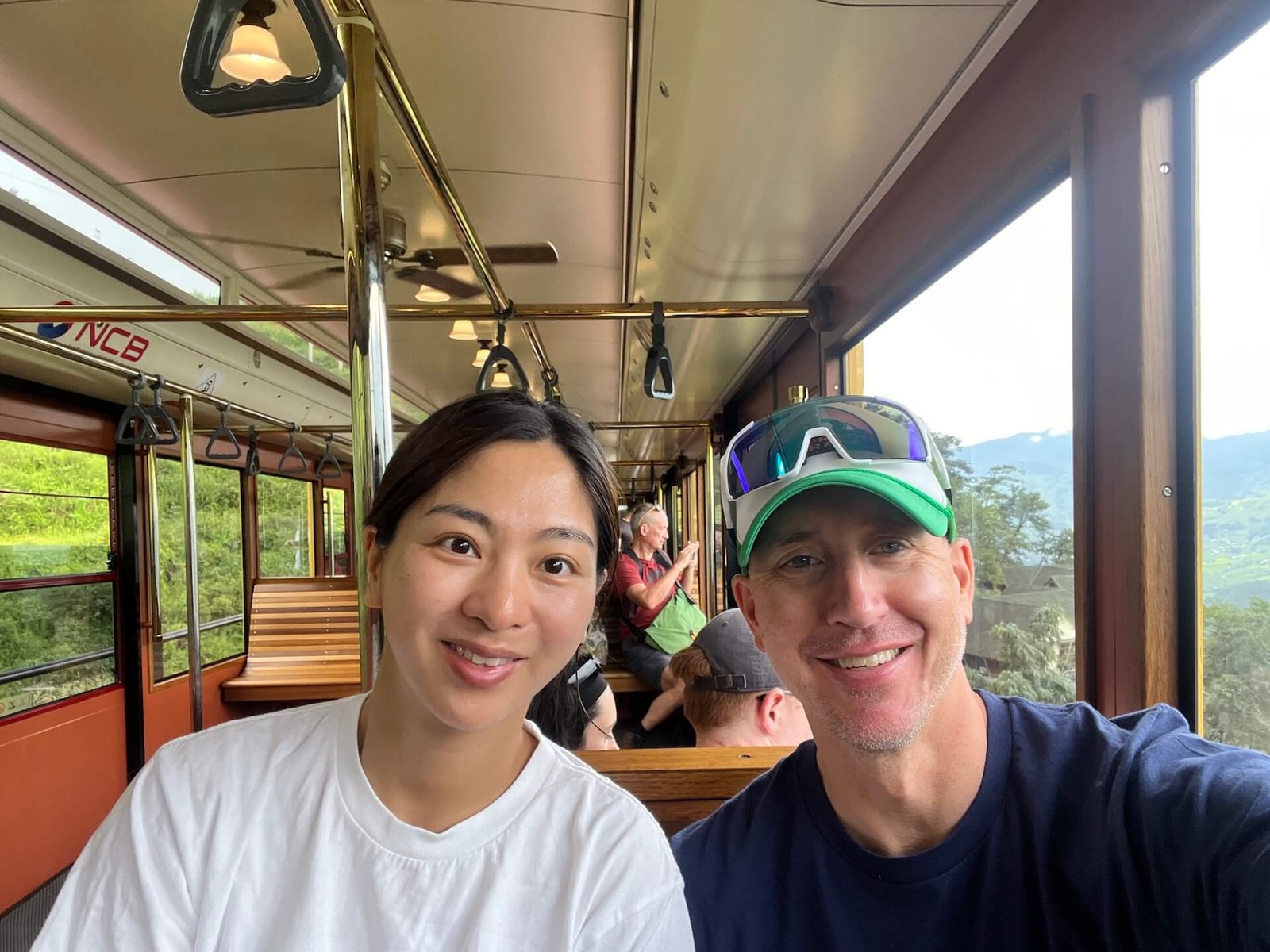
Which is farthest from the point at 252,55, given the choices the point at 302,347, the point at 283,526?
the point at 283,526

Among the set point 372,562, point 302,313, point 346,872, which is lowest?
point 346,872

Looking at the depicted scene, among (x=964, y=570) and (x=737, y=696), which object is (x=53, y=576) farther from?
(x=964, y=570)

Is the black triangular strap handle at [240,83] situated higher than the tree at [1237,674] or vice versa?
the black triangular strap handle at [240,83]

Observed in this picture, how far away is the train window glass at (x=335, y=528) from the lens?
847cm

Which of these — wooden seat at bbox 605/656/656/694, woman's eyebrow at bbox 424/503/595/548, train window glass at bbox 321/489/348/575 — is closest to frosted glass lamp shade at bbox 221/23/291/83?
woman's eyebrow at bbox 424/503/595/548

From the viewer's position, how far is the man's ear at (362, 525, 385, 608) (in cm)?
110

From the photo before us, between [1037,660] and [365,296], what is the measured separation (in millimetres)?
1712

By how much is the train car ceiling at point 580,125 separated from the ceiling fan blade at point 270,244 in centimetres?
4

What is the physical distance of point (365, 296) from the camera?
119cm

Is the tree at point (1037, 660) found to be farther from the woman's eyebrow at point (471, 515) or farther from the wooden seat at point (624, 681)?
the wooden seat at point (624, 681)

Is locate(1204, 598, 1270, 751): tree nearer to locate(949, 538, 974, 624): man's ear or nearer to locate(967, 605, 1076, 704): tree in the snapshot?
locate(967, 605, 1076, 704): tree

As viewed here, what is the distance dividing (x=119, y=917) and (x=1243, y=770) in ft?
4.56

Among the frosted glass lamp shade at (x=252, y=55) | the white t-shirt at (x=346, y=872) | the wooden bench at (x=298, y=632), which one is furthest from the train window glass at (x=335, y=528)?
the white t-shirt at (x=346, y=872)

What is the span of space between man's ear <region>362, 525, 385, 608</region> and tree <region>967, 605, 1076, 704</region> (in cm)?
142
